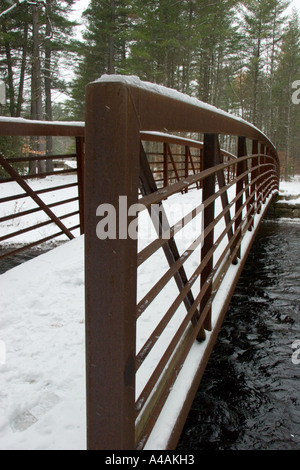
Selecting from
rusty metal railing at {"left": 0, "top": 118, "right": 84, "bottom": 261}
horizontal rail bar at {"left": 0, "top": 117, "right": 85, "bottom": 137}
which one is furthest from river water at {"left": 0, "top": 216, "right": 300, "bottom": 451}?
horizontal rail bar at {"left": 0, "top": 117, "right": 85, "bottom": 137}

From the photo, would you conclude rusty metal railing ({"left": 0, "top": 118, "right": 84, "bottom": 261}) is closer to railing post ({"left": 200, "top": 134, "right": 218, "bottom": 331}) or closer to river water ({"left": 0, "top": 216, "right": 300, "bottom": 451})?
railing post ({"left": 200, "top": 134, "right": 218, "bottom": 331})

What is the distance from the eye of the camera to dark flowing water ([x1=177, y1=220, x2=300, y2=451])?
220 centimetres

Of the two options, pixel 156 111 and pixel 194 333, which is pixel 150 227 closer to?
pixel 194 333

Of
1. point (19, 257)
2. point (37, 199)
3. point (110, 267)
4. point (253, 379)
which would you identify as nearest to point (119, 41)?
point (19, 257)

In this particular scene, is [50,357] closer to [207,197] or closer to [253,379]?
[207,197]

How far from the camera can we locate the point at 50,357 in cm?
223

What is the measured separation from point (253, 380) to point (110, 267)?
2199 mm

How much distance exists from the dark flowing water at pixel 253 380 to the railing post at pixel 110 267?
124 cm

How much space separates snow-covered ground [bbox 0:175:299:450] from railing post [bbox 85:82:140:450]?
52 cm

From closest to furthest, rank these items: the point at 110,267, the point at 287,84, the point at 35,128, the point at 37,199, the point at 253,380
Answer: the point at 110,267, the point at 253,380, the point at 35,128, the point at 37,199, the point at 287,84

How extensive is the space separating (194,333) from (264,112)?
1587 inches

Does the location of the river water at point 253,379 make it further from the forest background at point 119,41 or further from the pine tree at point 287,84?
the pine tree at point 287,84

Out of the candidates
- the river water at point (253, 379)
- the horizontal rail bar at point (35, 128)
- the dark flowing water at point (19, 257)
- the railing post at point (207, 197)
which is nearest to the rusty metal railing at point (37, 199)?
the horizontal rail bar at point (35, 128)

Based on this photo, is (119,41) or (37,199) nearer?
(37,199)
